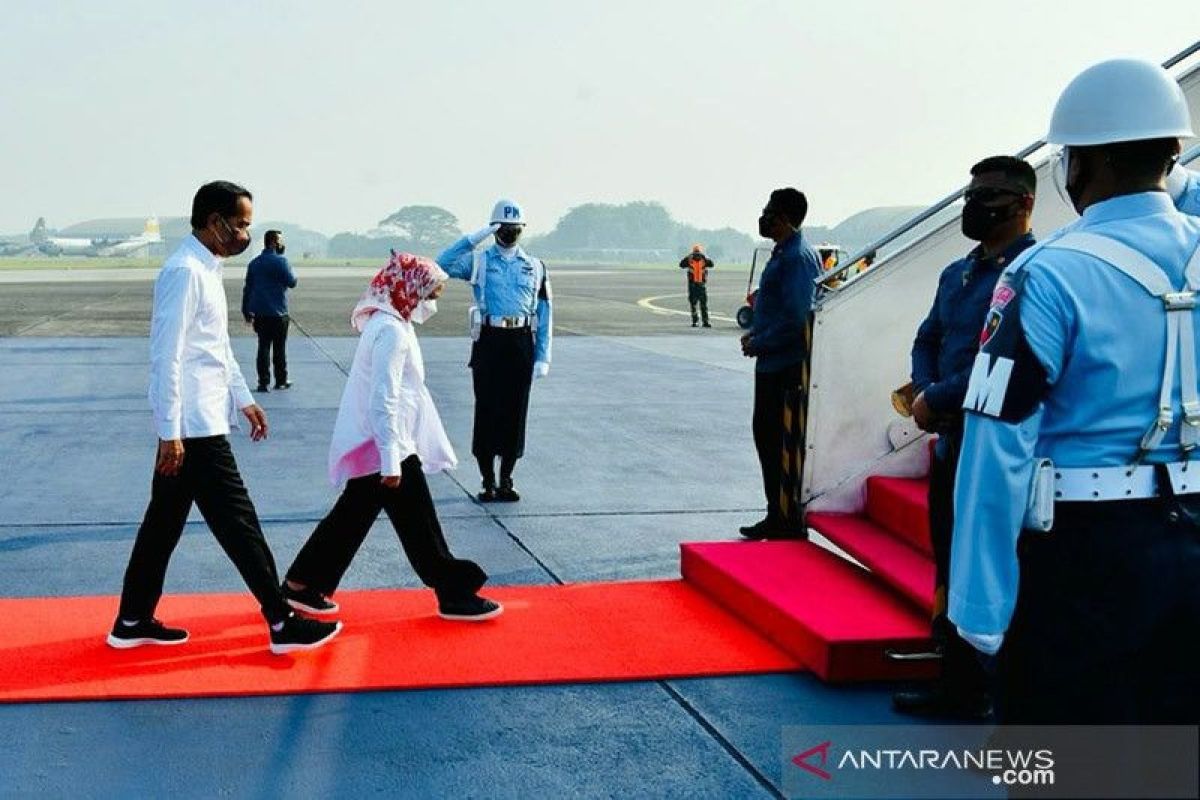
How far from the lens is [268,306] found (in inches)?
552

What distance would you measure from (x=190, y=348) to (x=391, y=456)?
90 cm

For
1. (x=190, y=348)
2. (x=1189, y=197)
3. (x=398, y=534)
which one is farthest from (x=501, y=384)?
(x=1189, y=197)

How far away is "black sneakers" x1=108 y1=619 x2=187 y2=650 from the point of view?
16.6 ft

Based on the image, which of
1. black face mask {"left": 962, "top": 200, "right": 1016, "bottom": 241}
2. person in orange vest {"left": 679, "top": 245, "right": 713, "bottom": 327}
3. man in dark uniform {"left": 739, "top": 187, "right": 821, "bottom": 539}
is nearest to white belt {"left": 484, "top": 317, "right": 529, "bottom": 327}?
man in dark uniform {"left": 739, "top": 187, "right": 821, "bottom": 539}

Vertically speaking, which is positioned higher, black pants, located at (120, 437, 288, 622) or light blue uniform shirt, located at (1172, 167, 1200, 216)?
light blue uniform shirt, located at (1172, 167, 1200, 216)

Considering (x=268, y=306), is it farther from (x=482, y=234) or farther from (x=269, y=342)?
(x=482, y=234)

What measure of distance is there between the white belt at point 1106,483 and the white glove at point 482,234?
18.8 ft

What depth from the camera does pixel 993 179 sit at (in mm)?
4254

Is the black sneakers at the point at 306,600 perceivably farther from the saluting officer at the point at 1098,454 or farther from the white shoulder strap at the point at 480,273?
the saluting officer at the point at 1098,454

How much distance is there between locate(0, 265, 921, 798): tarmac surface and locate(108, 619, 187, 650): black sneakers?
30 cm

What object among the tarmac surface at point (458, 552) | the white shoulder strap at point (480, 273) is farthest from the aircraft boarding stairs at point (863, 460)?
the white shoulder strap at point (480, 273)

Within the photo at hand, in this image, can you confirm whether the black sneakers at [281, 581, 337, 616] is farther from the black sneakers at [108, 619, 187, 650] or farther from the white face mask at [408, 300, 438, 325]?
the white face mask at [408, 300, 438, 325]

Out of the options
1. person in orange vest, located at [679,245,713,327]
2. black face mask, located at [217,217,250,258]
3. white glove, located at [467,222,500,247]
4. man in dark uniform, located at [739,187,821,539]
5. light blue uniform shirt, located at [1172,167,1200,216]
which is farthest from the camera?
person in orange vest, located at [679,245,713,327]

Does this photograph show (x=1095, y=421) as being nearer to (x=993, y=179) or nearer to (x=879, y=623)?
(x=993, y=179)
